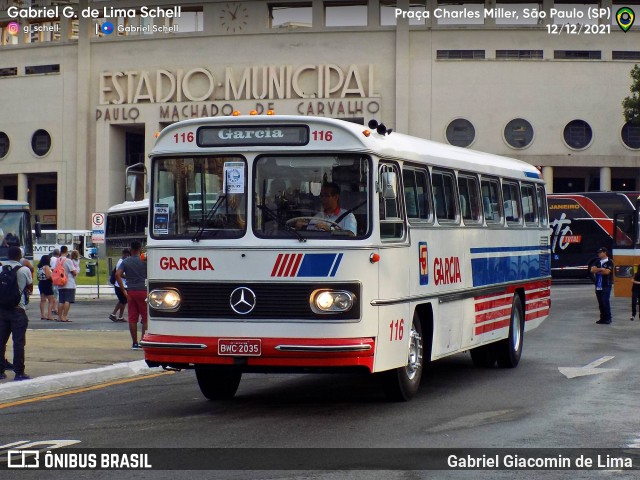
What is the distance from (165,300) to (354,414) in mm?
2114

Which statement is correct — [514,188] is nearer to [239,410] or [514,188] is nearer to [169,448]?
[239,410]

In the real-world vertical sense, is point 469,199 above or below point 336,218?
above

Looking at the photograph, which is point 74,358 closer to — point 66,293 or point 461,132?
point 66,293

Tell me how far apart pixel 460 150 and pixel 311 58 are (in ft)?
174

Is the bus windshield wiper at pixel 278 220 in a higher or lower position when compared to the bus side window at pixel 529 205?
lower

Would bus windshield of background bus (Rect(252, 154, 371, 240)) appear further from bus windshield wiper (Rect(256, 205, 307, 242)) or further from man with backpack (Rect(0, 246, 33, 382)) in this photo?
man with backpack (Rect(0, 246, 33, 382))

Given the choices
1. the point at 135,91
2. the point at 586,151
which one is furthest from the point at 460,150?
the point at 135,91

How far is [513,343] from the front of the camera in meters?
16.3

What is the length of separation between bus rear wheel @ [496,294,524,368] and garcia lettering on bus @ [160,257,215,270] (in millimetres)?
6159

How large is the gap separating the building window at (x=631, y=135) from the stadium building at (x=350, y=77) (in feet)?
0.24

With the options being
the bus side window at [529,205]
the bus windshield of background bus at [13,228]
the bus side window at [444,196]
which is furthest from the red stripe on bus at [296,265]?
the bus windshield of background bus at [13,228]

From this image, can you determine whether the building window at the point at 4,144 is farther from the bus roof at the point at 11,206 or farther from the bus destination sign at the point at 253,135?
the bus destination sign at the point at 253,135

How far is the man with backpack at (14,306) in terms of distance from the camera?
14.4 metres

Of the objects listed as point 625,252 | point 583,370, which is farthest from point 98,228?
point 583,370
